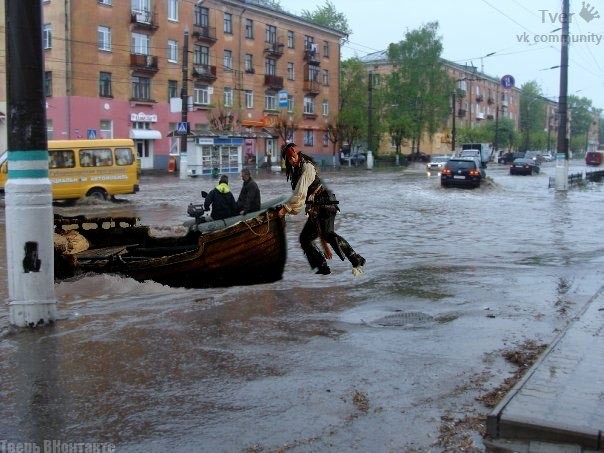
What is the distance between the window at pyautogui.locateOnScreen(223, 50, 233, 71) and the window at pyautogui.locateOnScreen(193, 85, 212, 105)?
3.04 meters

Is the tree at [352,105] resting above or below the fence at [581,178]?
above

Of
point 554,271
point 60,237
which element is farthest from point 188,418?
point 554,271

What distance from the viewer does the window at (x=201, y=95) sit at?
181ft

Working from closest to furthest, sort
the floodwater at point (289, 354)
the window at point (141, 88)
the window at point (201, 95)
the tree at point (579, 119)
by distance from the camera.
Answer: the floodwater at point (289, 354)
the window at point (141, 88)
the window at point (201, 95)
the tree at point (579, 119)

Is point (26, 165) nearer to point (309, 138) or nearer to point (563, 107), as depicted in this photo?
point (563, 107)

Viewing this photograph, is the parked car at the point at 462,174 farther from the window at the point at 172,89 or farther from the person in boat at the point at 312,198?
the person in boat at the point at 312,198

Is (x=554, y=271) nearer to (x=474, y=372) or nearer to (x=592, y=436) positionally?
(x=474, y=372)

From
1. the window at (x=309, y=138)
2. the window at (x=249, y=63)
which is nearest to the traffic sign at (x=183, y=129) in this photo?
the window at (x=249, y=63)

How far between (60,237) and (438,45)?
74.7 m

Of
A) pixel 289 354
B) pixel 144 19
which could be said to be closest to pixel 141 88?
pixel 144 19

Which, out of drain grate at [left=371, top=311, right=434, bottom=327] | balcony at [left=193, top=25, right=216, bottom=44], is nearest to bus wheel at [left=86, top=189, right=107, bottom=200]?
drain grate at [left=371, top=311, right=434, bottom=327]

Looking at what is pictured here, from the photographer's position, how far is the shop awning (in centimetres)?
4891

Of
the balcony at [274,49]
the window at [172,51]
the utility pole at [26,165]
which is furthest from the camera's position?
the balcony at [274,49]

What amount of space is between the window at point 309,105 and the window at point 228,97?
11493mm
